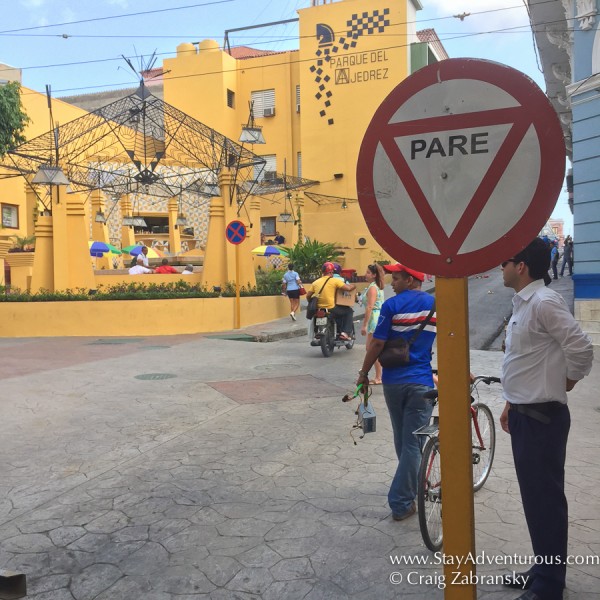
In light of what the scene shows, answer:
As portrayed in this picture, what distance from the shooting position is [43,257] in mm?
17391

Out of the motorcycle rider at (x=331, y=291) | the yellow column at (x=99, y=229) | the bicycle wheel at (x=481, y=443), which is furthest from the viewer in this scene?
the yellow column at (x=99, y=229)

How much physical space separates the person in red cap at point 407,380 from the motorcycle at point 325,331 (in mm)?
7634

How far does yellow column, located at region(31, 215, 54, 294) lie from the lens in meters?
17.2

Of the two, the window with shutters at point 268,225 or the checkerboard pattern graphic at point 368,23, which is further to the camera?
the window with shutters at point 268,225

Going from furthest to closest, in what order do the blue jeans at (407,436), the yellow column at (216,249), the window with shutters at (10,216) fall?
the window with shutters at (10,216), the yellow column at (216,249), the blue jeans at (407,436)

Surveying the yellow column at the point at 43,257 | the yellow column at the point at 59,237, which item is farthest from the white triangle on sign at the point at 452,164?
the yellow column at the point at 43,257

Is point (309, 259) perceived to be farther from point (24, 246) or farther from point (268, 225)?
point (24, 246)

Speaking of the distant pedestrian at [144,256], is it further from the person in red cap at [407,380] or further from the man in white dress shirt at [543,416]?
the man in white dress shirt at [543,416]

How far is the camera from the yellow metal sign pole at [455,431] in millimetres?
2166

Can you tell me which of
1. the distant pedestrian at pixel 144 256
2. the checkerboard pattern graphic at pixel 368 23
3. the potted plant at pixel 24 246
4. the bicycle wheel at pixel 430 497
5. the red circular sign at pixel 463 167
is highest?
the checkerboard pattern graphic at pixel 368 23

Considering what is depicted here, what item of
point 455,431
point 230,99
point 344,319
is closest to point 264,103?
point 230,99

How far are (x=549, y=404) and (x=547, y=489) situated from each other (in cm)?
41

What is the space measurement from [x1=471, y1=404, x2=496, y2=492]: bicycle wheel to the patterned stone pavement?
4.9 inches

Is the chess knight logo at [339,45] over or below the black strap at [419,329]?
over
